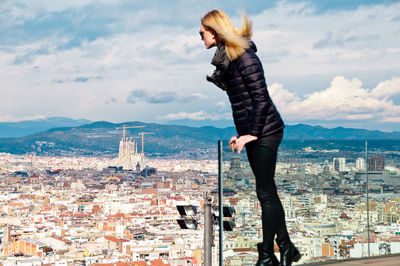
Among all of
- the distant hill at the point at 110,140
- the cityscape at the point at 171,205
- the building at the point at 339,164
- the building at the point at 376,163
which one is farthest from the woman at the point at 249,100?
the distant hill at the point at 110,140

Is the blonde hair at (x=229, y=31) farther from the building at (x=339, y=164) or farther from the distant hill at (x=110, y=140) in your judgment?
the distant hill at (x=110, y=140)

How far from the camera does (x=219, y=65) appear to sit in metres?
2.56

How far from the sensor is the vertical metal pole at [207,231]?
3656 millimetres

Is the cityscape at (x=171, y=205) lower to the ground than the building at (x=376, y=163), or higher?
lower

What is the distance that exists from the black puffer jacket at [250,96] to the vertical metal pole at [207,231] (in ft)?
3.86

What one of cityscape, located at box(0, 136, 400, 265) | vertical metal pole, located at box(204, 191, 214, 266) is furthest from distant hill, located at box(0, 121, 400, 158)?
vertical metal pole, located at box(204, 191, 214, 266)

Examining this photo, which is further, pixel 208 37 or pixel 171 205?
pixel 171 205

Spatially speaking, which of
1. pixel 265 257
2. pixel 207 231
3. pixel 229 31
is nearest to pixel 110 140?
pixel 207 231

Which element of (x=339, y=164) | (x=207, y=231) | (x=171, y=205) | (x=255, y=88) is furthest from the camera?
(x=171, y=205)

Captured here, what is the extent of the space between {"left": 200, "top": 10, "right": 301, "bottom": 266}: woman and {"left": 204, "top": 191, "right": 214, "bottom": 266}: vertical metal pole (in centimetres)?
102

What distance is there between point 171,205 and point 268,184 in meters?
37.0

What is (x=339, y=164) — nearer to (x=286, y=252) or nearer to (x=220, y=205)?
(x=220, y=205)

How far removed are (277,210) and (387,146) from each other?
4.42ft

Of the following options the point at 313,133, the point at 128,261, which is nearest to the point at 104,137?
the point at 313,133
